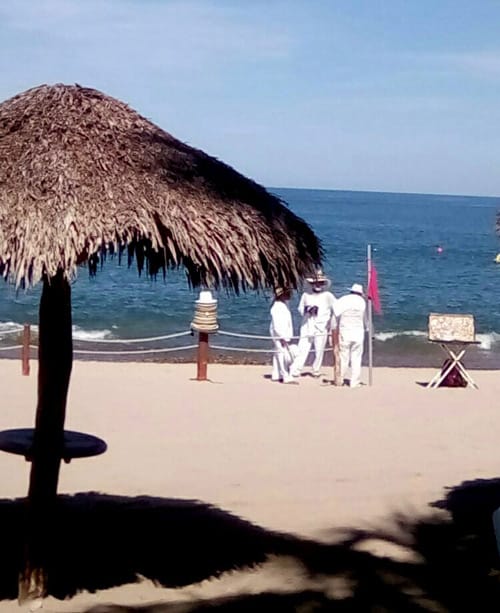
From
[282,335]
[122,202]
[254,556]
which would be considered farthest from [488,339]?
[122,202]

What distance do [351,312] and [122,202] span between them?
35.2 feet

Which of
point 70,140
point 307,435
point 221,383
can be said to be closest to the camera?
point 70,140

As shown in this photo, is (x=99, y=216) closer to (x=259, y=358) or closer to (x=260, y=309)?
(x=259, y=358)

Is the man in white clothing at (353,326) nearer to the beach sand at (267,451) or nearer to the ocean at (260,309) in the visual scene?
the beach sand at (267,451)

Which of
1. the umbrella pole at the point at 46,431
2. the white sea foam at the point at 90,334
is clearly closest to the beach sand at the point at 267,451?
the umbrella pole at the point at 46,431

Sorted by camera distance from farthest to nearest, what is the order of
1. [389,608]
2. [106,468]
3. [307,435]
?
[307,435], [106,468], [389,608]

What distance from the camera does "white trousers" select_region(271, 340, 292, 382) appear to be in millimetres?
16422

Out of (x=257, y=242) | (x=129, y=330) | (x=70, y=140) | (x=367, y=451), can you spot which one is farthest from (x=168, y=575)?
(x=129, y=330)

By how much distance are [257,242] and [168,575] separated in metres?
2.22

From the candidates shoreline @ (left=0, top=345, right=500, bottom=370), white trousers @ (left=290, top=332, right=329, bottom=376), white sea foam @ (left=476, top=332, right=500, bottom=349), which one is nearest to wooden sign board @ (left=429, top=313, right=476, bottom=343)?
white trousers @ (left=290, top=332, right=329, bottom=376)

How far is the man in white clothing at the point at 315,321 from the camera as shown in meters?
16.9

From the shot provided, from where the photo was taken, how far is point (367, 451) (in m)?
11.3

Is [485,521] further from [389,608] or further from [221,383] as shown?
[221,383]

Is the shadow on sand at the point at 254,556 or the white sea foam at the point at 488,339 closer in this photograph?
the shadow on sand at the point at 254,556
